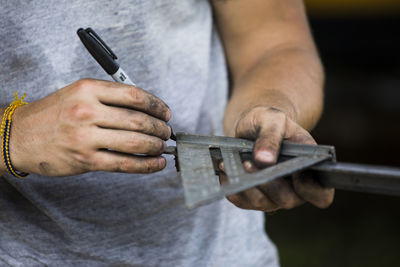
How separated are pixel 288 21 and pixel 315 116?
0.25 m

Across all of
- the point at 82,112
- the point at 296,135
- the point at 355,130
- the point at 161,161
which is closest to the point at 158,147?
the point at 161,161

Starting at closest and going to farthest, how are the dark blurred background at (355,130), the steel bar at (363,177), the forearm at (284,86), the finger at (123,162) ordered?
the steel bar at (363,177) < the finger at (123,162) < the forearm at (284,86) < the dark blurred background at (355,130)

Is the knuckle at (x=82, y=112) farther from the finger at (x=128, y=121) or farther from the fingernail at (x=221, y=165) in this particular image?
the fingernail at (x=221, y=165)

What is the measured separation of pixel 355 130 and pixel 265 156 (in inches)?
137

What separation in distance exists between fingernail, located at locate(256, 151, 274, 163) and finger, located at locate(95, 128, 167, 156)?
0.17 meters

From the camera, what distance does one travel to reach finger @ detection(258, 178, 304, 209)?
2.63 feet

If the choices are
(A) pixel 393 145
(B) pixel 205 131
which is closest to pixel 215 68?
(B) pixel 205 131

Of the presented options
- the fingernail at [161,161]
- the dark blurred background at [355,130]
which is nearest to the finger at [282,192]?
the fingernail at [161,161]

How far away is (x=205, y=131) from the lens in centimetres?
120

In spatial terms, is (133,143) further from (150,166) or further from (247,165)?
(247,165)

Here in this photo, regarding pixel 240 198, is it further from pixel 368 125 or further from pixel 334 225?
pixel 368 125

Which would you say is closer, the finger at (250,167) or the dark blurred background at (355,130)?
the finger at (250,167)

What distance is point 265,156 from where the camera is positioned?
747 millimetres

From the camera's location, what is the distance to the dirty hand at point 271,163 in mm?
760
